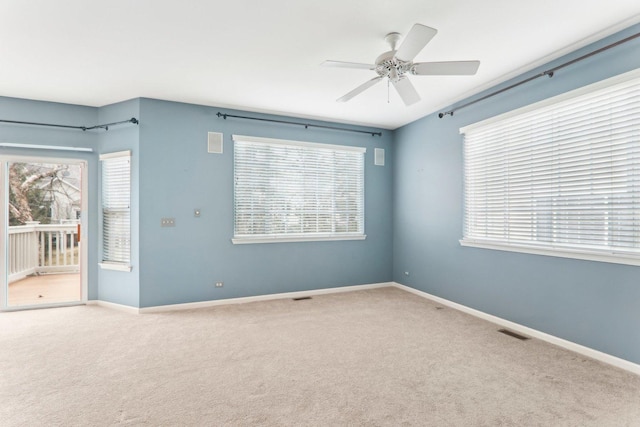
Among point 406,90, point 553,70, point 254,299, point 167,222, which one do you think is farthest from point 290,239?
point 553,70

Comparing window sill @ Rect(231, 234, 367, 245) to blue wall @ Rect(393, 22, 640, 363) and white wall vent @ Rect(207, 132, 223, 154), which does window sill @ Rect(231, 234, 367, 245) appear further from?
white wall vent @ Rect(207, 132, 223, 154)

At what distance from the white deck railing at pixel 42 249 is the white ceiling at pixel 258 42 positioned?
1.93 meters

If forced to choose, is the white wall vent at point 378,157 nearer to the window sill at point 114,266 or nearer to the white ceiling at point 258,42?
the white ceiling at point 258,42

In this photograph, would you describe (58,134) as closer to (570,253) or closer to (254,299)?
(254,299)

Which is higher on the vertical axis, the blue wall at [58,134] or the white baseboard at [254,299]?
the blue wall at [58,134]

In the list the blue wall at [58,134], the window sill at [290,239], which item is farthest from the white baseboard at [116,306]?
the window sill at [290,239]

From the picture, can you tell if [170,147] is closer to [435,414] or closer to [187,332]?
[187,332]

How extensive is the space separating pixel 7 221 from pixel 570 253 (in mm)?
6566

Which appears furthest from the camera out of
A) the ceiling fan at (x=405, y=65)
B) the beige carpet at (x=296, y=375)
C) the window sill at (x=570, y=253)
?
the window sill at (x=570, y=253)

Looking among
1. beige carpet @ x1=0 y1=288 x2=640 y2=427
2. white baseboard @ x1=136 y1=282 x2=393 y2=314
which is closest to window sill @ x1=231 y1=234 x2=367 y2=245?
white baseboard @ x1=136 y1=282 x2=393 y2=314

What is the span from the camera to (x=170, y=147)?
174 inches

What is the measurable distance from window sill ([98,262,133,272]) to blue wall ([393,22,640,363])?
4.06 m

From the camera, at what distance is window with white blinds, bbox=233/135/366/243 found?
15.8ft

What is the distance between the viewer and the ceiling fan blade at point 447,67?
255cm
